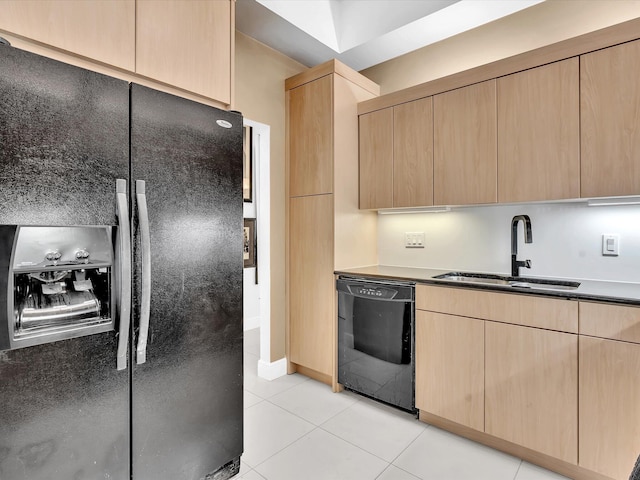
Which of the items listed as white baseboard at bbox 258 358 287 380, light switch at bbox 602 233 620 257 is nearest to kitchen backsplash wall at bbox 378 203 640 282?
light switch at bbox 602 233 620 257

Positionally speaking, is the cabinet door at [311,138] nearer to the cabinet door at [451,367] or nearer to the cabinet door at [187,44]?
the cabinet door at [187,44]

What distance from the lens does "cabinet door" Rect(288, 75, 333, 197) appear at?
2.77 meters

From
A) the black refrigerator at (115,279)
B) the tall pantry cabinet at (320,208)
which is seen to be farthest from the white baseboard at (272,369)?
the black refrigerator at (115,279)

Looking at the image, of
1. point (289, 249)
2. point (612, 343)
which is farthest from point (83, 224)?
point (612, 343)

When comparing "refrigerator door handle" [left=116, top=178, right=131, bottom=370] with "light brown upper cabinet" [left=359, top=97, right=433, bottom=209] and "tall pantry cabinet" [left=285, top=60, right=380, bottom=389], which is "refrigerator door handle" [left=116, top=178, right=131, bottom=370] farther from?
"light brown upper cabinet" [left=359, top=97, right=433, bottom=209]

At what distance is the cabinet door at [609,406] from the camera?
1566 millimetres

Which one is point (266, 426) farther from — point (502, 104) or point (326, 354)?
point (502, 104)

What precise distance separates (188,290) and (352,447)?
1.34 metres

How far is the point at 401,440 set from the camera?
2098mm

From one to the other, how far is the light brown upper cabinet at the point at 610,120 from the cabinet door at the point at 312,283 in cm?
164

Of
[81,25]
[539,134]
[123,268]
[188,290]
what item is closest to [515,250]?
[539,134]

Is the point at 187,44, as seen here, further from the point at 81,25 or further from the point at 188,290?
the point at 188,290

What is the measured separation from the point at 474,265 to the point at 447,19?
185cm

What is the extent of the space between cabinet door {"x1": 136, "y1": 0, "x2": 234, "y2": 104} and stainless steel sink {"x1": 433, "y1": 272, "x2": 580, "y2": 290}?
1.81 metres
